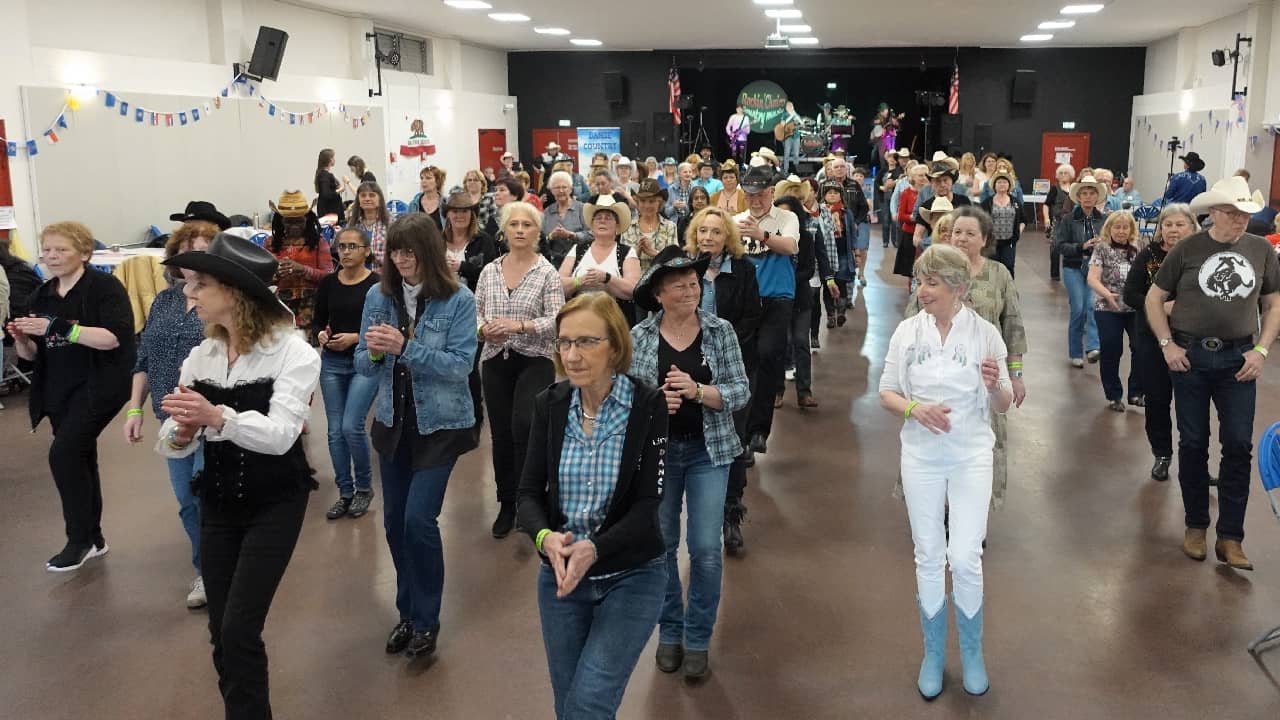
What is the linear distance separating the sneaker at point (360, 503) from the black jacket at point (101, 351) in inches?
50.4

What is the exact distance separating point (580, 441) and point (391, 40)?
58.9 ft

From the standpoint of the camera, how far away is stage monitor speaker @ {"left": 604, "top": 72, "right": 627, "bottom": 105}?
84.1 feet

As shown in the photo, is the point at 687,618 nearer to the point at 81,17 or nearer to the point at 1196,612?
the point at 1196,612

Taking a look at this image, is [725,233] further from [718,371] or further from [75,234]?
[75,234]

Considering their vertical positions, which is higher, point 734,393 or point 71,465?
point 734,393

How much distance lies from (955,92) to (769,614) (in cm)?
2243

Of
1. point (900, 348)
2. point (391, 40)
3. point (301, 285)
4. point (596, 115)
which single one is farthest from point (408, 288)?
point (596, 115)

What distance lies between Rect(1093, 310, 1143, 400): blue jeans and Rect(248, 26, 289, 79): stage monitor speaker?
11.0 metres

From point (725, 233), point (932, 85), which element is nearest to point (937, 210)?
point (725, 233)

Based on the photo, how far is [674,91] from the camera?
2570cm

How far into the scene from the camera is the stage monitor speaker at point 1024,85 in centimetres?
2453

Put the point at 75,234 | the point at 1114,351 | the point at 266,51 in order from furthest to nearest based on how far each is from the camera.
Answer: the point at 266,51 < the point at 1114,351 < the point at 75,234

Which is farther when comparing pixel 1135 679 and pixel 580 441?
pixel 1135 679

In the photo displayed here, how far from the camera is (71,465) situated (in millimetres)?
4914
